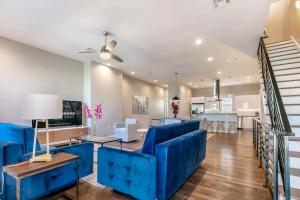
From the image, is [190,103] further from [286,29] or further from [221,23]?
[221,23]

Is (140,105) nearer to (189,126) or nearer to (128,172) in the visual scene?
(189,126)

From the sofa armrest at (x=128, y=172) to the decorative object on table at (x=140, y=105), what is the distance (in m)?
7.11

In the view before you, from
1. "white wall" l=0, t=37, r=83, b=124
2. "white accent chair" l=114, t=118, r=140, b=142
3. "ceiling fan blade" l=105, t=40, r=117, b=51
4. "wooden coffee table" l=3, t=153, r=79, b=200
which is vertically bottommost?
"white accent chair" l=114, t=118, r=140, b=142

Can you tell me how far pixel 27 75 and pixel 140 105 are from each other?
6.15 metres

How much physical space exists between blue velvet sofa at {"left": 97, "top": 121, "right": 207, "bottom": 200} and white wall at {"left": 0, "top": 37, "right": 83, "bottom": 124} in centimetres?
376

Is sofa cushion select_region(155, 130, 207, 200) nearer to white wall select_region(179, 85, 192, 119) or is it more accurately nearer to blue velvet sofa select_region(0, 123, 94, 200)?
blue velvet sofa select_region(0, 123, 94, 200)

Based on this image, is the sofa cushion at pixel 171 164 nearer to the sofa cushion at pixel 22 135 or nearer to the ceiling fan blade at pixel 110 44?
the sofa cushion at pixel 22 135

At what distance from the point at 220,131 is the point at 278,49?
563 centimetres

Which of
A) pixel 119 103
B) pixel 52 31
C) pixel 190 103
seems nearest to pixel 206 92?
pixel 190 103

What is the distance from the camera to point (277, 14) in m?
6.31

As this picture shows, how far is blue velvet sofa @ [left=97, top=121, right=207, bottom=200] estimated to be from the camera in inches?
79.0

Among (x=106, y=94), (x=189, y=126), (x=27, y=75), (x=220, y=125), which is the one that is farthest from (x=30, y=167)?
(x=220, y=125)

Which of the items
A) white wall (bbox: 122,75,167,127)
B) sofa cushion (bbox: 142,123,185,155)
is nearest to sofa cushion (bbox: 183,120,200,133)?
sofa cushion (bbox: 142,123,185,155)

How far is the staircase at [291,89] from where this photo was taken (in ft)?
6.58
